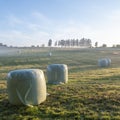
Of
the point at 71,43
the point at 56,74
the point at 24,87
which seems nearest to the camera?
the point at 24,87

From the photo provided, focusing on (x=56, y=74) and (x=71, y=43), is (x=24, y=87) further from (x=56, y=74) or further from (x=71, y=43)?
(x=71, y=43)

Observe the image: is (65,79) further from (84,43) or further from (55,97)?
(84,43)

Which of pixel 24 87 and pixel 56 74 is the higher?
pixel 24 87

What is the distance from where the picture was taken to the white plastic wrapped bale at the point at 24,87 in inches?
374

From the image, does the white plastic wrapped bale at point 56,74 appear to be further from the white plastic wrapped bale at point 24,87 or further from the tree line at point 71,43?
the tree line at point 71,43

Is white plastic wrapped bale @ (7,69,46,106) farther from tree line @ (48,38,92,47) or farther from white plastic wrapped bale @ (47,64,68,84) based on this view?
tree line @ (48,38,92,47)

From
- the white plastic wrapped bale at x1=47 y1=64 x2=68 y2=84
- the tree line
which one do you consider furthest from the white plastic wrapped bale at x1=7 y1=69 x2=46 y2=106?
the tree line

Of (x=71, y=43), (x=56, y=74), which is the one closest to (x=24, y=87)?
(x=56, y=74)

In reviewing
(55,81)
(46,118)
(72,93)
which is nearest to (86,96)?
(72,93)

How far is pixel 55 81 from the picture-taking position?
15.6 meters

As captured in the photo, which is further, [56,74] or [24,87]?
[56,74]

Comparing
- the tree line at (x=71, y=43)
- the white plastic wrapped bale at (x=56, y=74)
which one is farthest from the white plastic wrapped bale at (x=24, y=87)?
the tree line at (x=71, y=43)

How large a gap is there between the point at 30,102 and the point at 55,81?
19.5 ft

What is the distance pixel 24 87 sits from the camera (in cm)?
951
